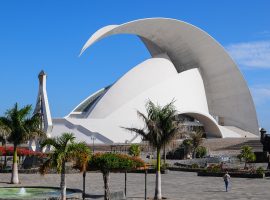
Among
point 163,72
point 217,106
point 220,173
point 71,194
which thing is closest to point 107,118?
point 163,72

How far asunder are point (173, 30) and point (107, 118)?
12.7m

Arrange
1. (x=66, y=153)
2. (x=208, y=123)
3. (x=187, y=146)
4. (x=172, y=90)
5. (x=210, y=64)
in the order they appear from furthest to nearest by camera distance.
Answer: (x=210, y=64) → (x=208, y=123) → (x=172, y=90) → (x=187, y=146) → (x=66, y=153)

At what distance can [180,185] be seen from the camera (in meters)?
18.8

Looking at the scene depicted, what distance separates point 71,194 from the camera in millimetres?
14945

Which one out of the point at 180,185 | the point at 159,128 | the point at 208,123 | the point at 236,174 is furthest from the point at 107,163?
the point at 208,123

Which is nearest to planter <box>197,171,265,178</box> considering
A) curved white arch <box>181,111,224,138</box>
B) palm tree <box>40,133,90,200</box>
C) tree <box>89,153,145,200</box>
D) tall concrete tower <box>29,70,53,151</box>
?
tree <box>89,153,145,200</box>

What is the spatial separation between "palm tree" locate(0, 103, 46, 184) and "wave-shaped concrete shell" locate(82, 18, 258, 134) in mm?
31495

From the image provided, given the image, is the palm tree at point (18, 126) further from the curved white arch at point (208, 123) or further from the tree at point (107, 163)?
the curved white arch at point (208, 123)

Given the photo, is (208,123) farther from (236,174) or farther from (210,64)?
(236,174)

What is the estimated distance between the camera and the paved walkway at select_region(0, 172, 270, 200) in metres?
15.6

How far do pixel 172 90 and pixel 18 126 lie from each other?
31.1 meters

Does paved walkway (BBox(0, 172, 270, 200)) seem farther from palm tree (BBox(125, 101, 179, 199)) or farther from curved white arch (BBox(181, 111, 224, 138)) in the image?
curved white arch (BBox(181, 111, 224, 138))

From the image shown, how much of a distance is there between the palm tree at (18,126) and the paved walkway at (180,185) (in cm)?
168

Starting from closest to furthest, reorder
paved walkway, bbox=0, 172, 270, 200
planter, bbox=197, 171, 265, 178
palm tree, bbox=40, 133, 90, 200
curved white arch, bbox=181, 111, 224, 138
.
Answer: palm tree, bbox=40, 133, 90, 200 → paved walkway, bbox=0, 172, 270, 200 → planter, bbox=197, 171, 265, 178 → curved white arch, bbox=181, 111, 224, 138
